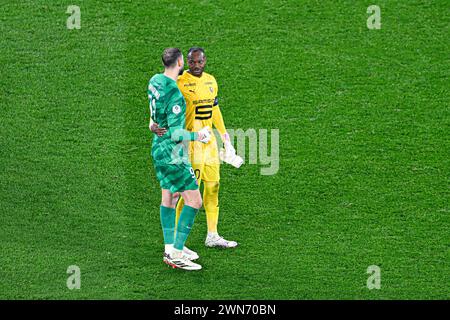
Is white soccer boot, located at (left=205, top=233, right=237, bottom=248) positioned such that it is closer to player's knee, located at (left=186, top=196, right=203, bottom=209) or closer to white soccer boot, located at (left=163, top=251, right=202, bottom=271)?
white soccer boot, located at (left=163, top=251, right=202, bottom=271)

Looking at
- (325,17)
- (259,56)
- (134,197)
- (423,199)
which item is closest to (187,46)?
(259,56)

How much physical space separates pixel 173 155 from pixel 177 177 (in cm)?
22

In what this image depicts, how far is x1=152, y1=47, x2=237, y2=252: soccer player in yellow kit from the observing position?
434 inches

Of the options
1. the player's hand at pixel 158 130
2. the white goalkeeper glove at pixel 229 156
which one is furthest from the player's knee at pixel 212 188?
the player's hand at pixel 158 130

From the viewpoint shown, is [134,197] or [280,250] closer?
[280,250]

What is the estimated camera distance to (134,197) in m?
12.5

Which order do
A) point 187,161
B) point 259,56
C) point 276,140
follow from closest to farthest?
1. point 187,161
2. point 276,140
3. point 259,56

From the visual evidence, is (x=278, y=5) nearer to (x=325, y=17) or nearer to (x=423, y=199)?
(x=325, y=17)

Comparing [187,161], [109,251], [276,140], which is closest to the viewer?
[187,161]

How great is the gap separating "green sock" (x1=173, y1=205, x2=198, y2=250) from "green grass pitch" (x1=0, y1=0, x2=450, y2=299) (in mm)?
339

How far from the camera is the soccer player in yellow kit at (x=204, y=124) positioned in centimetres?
1102

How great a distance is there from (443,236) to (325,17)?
14.7ft

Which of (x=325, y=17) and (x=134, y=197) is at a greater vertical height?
(x=325, y=17)

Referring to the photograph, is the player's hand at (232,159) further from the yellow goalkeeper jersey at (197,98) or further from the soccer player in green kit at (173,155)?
the soccer player in green kit at (173,155)
